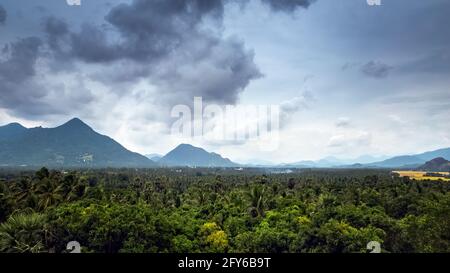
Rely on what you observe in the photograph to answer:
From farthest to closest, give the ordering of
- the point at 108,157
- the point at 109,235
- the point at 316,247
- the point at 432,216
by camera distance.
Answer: the point at 108,157
the point at 316,247
the point at 109,235
the point at 432,216

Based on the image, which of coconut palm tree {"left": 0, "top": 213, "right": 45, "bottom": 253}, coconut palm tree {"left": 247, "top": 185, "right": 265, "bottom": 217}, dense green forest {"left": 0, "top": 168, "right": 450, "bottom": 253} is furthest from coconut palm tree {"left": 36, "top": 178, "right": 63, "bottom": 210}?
coconut palm tree {"left": 247, "top": 185, "right": 265, "bottom": 217}

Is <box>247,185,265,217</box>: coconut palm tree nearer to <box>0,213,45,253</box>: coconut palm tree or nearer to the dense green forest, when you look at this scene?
the dense green forest

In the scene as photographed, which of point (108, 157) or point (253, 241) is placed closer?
point (253, 241)

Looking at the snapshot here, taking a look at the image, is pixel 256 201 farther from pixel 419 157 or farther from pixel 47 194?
pixel 419 157

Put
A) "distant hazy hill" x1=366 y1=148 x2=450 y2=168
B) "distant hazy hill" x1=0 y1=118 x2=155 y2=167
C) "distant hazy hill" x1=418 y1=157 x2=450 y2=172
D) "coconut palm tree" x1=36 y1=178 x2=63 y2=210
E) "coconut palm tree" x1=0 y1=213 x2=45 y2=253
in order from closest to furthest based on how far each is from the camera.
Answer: "distant hazy hill" x1=366 y1=148 x2=450 y2=168
"coconut palm tree" x1=0 y1=213 x2=45 y2=253
"coconut palm tree" x1=36 y1=178 x2=63 y2=210
"distant hazy hill" x1=418 y1=157 x2=450 y2=172
"distant hazy hill" x1=0 y1=118 x2=155 y2=167

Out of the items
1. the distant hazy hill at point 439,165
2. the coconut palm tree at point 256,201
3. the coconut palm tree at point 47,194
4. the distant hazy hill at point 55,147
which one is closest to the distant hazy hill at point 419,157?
the distant hazy hill at point 439,165
